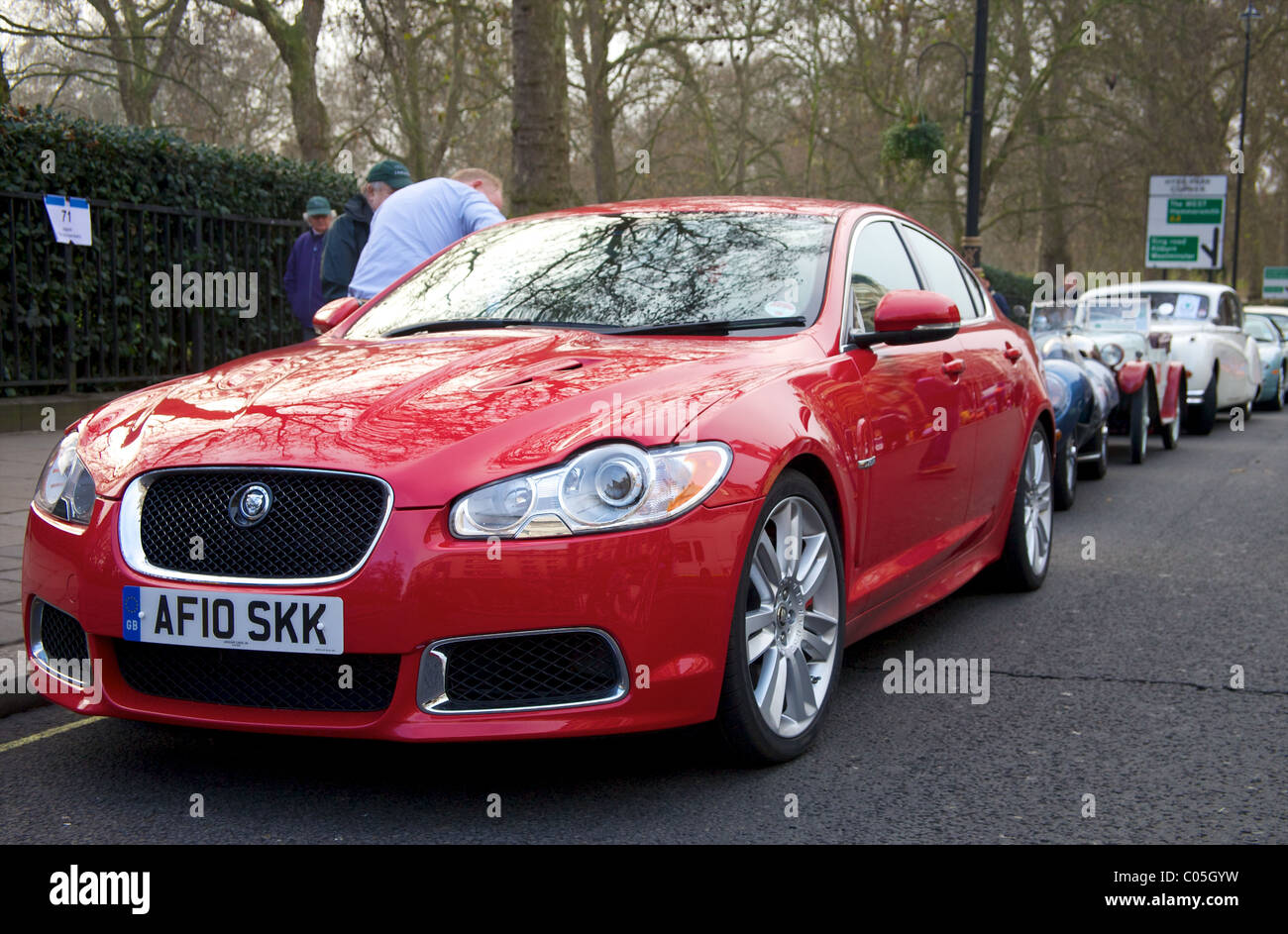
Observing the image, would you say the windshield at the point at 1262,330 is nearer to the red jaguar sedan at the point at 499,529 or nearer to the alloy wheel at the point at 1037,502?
the alloy wheel at the point at 1037,502

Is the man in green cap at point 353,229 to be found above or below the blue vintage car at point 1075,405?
above

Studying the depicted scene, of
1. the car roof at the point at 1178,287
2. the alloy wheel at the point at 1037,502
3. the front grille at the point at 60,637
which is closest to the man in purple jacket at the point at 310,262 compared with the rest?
the alloy wheel at the point at 1037,502

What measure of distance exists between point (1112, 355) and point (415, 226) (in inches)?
275

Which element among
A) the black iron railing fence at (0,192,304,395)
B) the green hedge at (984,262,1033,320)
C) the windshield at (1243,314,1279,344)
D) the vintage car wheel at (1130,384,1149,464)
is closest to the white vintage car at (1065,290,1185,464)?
the vintage car wheel at (1130,384,1149,464)

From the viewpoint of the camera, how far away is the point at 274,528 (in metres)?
3.30

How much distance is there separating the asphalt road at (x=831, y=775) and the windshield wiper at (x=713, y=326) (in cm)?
119

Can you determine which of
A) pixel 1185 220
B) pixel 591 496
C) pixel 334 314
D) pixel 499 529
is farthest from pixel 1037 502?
pixel 1185 220

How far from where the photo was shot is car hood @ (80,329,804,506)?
334cm

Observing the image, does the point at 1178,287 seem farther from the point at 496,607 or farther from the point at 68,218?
the point at 496,607

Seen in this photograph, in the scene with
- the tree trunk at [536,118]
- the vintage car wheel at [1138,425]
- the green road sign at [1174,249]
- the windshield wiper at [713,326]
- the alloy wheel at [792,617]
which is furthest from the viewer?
the green road sign at [1174,249]

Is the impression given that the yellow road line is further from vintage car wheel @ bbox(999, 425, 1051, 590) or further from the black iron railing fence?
the black iron railing fence

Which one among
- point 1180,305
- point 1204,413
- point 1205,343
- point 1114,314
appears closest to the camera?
point 1114,314

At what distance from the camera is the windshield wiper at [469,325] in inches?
178
